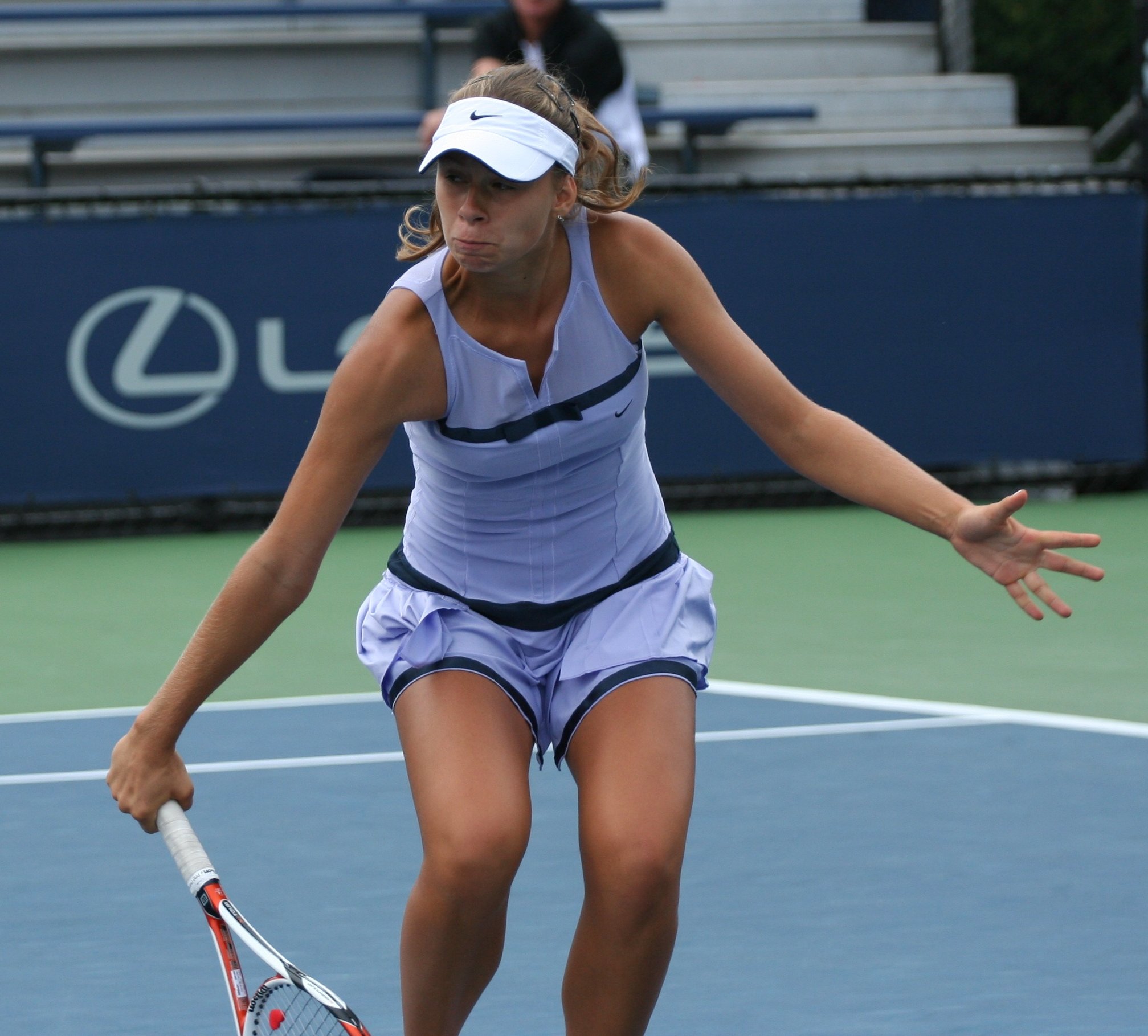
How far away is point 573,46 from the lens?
8625 millimetres

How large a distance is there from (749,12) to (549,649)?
11922 millimetres

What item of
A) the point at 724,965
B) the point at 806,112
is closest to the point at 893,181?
the point at 806,112

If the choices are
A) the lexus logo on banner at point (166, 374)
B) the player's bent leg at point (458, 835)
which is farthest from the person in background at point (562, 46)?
the player's bent leg at point (458, 835)

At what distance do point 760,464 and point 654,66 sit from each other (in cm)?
495

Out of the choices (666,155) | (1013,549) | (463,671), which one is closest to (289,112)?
(666,155)

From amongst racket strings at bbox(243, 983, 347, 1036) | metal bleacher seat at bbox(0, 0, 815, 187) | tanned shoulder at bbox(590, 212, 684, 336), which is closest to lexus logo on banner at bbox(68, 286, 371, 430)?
metal bleacher seat at bbox(0, 0, 815, 187)

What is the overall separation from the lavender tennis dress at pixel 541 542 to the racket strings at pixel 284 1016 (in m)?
0.55

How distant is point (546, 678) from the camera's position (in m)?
2.89

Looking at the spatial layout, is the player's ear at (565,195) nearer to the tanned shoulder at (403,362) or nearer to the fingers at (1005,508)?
the tanned shoulder at (403,362)

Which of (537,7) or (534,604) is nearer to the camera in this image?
(534,604)

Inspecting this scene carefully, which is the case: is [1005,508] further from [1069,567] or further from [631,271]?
[631,271]

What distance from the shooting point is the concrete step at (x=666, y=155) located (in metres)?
11.4

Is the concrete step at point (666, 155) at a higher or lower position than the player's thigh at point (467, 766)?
lower

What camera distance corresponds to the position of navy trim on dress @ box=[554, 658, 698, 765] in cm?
280
